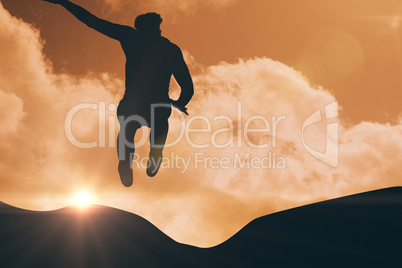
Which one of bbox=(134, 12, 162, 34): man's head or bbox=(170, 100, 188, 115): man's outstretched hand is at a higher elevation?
bbox=(134, 12, 162, 34): man's head

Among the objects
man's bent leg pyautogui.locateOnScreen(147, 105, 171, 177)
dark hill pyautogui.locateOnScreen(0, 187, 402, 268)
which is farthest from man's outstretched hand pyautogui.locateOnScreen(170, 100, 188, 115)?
dark hill pyautogui.locateOnScreen(0, 187, 402, 268)

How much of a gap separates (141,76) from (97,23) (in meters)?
1.31

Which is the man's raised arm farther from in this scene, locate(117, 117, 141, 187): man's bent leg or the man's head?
locate(117, 117, 141, 187): man's bent leg

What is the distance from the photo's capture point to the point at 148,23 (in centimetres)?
748

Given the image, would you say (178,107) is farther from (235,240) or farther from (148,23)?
(235,240)

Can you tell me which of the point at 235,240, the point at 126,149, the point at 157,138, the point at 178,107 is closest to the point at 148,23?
the point at 178,107

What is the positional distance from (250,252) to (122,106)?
4.92 m

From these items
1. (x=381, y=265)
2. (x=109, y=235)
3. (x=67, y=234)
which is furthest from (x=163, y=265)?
(x=381, y=265)

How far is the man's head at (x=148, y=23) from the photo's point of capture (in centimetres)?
748

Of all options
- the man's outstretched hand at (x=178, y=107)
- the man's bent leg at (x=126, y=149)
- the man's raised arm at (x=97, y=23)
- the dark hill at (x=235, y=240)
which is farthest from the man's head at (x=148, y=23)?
the dark hill at (x=235, y=240)

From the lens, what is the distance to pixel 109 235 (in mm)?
10469

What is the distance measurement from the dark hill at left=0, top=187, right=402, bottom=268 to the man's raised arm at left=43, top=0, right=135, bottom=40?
499 centimetres

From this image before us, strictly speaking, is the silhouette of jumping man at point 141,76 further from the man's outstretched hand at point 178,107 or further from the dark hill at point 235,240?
the dark hill at point 235,240

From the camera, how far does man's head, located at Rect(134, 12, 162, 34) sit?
7.48 meters
